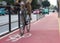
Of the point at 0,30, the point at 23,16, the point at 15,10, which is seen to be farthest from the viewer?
the point at 15,10

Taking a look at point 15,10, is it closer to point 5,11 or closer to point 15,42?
point 5,11

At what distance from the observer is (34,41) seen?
1241 cm

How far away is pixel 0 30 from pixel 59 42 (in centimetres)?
540

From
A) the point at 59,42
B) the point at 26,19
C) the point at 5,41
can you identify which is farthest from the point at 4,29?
the point at 59,42

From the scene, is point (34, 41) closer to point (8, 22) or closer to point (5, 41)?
point (5, 41)

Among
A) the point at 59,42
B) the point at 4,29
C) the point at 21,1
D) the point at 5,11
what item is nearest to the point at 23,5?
the point at 21,1

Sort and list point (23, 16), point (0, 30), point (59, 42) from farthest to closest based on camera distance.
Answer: point (0, 30) → point (23, 16) → point (59, 42)

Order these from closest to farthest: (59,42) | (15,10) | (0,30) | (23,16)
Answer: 1. (59,42)
2. (23,16)
3. (0,30)
4. (15,10)

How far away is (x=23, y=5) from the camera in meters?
15.3

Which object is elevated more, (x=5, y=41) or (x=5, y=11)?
(x=5, y=11)

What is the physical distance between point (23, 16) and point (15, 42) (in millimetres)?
3185

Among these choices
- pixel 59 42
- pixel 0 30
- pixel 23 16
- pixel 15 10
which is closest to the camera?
pixel 59 42

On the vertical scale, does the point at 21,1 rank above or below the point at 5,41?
above

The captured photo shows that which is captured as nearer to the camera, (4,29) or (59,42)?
(59,42)
